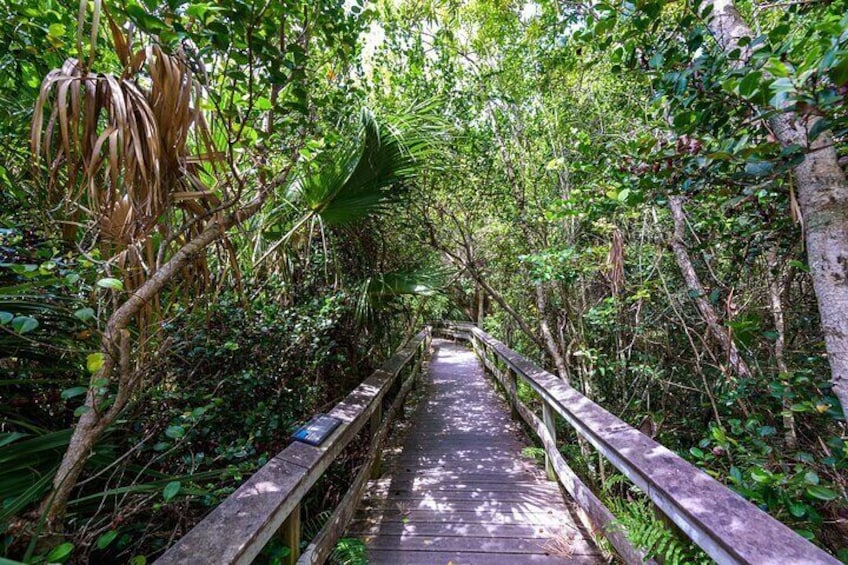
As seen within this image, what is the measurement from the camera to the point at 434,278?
343cm

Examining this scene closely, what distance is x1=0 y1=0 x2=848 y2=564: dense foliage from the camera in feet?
3.88

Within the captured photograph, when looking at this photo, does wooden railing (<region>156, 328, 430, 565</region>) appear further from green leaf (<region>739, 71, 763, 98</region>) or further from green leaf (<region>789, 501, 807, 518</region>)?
green leaf (<region>739, 71, 763, 98</region>)

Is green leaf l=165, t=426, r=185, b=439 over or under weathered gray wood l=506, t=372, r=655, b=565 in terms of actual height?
over

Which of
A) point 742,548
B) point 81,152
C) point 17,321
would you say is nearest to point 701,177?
point 742,548

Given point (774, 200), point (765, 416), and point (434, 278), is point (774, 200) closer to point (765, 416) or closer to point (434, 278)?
point (765, 416)

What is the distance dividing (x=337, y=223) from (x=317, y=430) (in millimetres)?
1621

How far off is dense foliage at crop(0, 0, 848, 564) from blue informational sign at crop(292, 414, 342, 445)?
13.2 inches

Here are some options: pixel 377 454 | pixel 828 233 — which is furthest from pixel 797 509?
pixel 377 454

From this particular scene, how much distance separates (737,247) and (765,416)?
126cm

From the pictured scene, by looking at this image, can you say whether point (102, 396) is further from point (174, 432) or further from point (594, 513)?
point (594, 513)

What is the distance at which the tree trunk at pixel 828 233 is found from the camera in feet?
4.21

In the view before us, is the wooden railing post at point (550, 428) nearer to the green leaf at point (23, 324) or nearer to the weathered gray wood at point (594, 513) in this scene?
the weathered gray wood at point (594, 513)

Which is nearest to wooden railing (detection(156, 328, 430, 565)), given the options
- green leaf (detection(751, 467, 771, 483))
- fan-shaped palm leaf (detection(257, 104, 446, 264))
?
fan-shaped palm leaf (detection(257, 104, 446, 264))

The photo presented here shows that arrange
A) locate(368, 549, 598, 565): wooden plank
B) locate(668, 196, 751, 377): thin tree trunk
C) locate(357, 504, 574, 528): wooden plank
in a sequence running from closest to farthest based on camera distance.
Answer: locate(368, 549, 598, 565): wooden plank < locate(357, 504, 574, 528): wooden plank < locate(668, 196, 751, 377): thin tree trunk
